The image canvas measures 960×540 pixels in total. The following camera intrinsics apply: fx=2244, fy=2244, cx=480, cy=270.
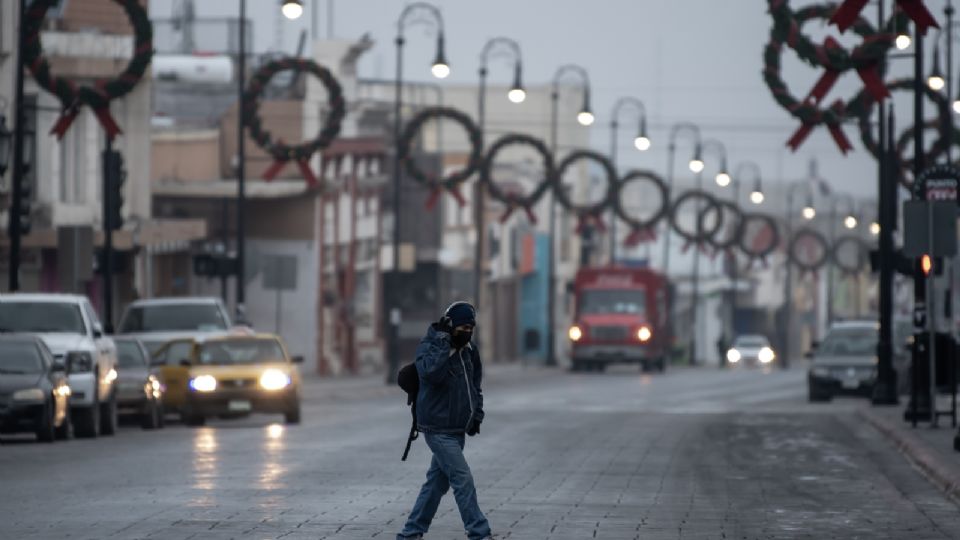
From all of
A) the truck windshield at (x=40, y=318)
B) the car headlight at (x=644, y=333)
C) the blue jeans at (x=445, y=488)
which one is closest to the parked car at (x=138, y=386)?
the truck windshield at (x=40, y=318)

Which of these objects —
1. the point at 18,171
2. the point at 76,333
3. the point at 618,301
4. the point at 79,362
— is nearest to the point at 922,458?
the point at 79,362

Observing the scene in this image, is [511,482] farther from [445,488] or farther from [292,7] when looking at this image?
[292,7]

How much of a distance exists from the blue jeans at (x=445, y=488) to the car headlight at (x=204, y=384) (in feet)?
69.7

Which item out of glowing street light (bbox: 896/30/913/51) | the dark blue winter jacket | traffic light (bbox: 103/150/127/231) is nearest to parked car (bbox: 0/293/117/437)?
traffic light (bbox: 103/150/127/231)

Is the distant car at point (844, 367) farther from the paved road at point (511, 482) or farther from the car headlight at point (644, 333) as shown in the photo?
the car headlight at point (644, 333)

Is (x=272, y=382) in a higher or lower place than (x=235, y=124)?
lower

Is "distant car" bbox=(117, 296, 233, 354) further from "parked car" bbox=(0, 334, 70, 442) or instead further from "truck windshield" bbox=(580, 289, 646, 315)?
"truck windshield" bbox=(580, 289, 646, 315)

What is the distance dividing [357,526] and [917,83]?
21152mm

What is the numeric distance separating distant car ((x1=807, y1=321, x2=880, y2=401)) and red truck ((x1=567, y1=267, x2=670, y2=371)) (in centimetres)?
2620

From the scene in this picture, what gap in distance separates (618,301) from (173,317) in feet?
111

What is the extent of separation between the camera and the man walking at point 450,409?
14875 mm

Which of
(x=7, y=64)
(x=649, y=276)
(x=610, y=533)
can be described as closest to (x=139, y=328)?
(x=7, y=64)

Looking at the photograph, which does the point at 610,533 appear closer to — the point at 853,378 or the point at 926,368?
the point at 926,368

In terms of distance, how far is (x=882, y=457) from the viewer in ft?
89.1
